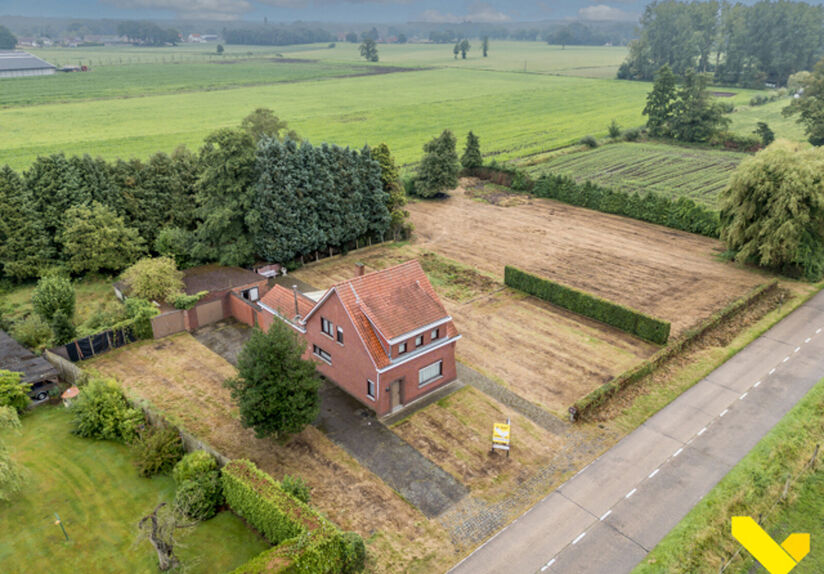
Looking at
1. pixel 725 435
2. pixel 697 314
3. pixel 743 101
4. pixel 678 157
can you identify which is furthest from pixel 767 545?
pixel 743 101

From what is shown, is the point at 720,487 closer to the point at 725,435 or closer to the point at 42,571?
the point at 725,435

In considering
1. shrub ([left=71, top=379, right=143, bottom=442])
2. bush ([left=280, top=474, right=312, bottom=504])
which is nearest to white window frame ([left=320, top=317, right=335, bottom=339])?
bush ([left=280, top=474, right=312, bottom=504])

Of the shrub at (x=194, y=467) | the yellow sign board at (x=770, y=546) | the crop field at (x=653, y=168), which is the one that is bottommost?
the shrub at (x=194, y=467)

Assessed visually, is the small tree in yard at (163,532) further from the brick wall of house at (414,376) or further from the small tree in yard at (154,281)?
the small tree in yard at (154,281)

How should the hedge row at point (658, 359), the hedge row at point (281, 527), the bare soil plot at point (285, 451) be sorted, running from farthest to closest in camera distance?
1. the hedge row at point (658, 359)
2. the bare soil plot at point (285, 451)
3. the hedge row at point (281, 527)

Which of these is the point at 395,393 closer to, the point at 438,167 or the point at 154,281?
the point at 154,281

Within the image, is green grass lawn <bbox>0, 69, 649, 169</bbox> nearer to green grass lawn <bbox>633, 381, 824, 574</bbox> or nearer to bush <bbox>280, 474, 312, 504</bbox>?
green grass lawn <bbox>633, 381, 824, 574</bbox>

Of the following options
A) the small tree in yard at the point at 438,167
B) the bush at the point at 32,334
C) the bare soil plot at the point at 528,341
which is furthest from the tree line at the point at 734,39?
the bush at the point at 32,334
